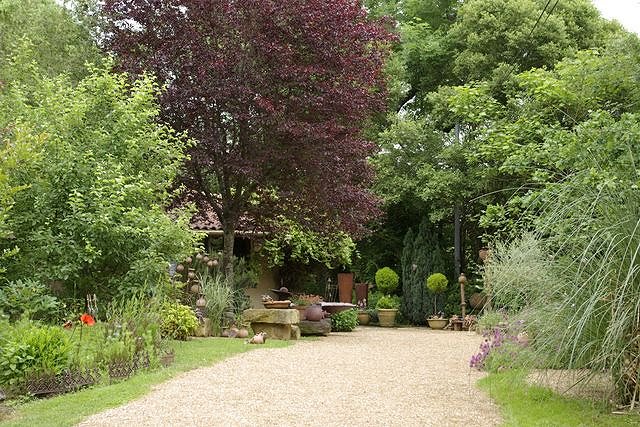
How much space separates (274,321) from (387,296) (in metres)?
6.56

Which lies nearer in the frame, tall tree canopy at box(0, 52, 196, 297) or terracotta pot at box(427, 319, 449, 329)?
tall tree canopy at box(0, 52, 196, 297)

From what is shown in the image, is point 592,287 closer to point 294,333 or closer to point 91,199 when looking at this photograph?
point 91,199

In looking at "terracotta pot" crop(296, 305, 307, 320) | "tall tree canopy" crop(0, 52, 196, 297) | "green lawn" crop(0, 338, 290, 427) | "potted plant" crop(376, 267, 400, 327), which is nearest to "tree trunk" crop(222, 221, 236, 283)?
"terracotta pot" crop(296, 305, 307, 320)

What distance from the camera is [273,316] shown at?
998 cm

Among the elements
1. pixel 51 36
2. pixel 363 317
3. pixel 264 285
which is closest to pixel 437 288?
pixel 363 317

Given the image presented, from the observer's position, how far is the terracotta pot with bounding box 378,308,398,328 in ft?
50.5

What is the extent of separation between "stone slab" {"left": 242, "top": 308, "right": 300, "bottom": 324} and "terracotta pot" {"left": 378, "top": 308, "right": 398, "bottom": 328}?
566cm

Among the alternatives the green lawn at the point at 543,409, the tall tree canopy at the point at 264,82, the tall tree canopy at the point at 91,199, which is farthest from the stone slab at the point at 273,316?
the green lawn at the point at 543,409

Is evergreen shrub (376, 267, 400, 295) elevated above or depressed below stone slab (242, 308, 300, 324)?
above

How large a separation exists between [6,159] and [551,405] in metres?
4.54

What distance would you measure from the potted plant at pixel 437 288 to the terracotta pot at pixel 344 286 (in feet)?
7.90

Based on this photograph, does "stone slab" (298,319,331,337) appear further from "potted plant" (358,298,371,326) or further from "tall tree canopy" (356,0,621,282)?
"tall tree canopy" (356,0,621,282)

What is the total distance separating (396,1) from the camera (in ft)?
61.8

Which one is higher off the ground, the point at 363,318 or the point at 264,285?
the point at 264,285
